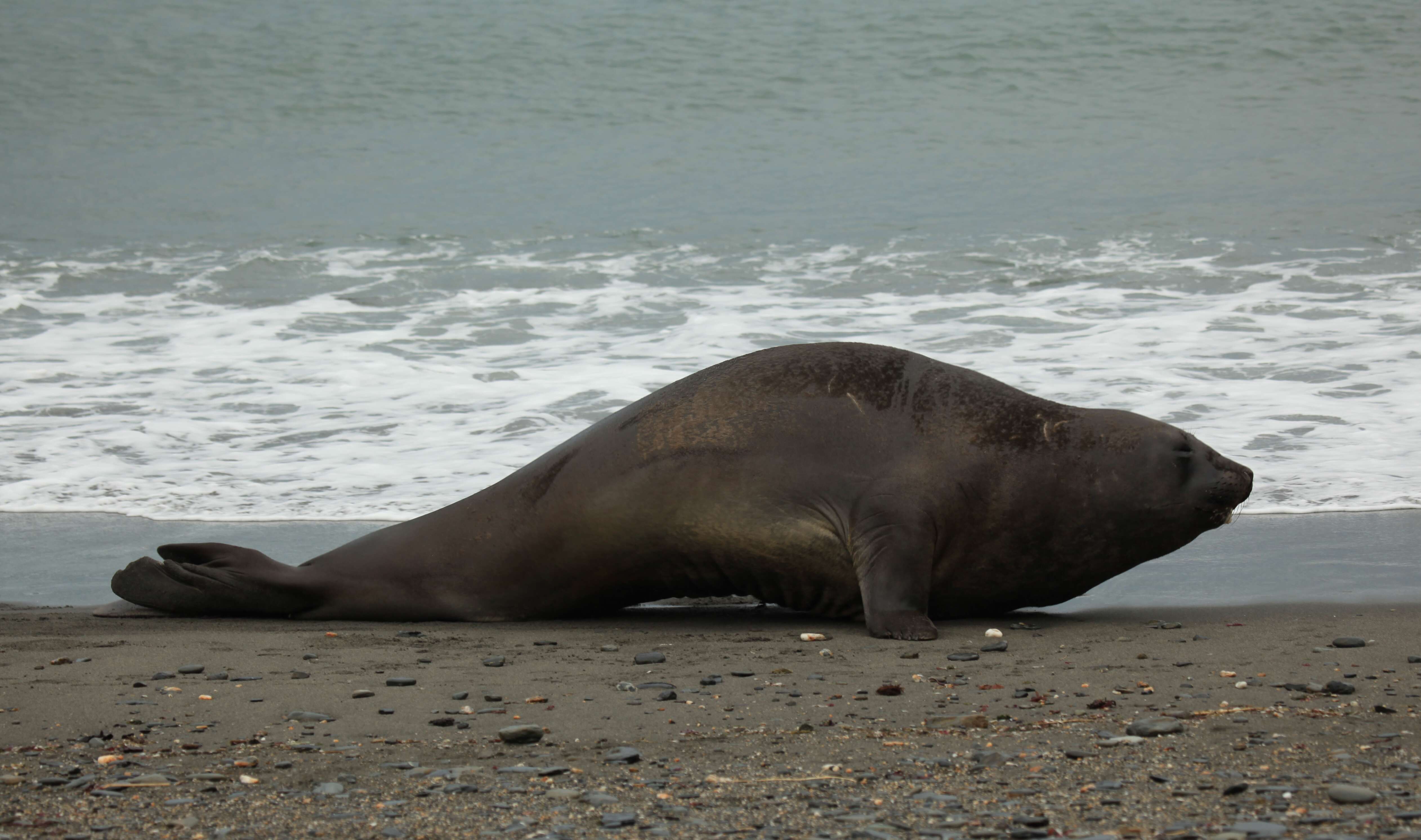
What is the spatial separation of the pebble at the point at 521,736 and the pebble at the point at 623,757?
0.59 feet

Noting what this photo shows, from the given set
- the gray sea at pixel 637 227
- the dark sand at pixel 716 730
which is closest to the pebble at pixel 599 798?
the dark sand at pixel 716 730

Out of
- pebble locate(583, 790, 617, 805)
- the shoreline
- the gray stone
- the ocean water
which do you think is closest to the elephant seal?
the shoreline

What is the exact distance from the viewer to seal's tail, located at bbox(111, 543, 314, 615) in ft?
15.2

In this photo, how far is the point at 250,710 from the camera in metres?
3.24

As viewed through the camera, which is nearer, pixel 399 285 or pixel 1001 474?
pixel 1001 474

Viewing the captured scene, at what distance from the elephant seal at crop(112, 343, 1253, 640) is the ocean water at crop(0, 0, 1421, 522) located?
159 cm

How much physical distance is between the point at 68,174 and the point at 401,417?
591 inches

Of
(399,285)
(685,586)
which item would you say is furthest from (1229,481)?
(399,285)

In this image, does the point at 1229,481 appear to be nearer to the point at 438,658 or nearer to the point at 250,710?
the point at 438,658

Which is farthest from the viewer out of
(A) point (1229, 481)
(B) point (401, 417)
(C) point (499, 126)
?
(C) point (499, 126)

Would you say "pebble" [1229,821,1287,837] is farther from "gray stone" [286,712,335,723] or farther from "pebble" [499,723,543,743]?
"gray stone" [286,712,335,723]

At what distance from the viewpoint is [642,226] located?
17.1 meters

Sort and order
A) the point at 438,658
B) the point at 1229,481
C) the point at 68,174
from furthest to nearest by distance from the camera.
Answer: the point at 68,174 < the point at 1229,481 < the point at 438,658

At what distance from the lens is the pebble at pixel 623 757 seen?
276 centimetres
